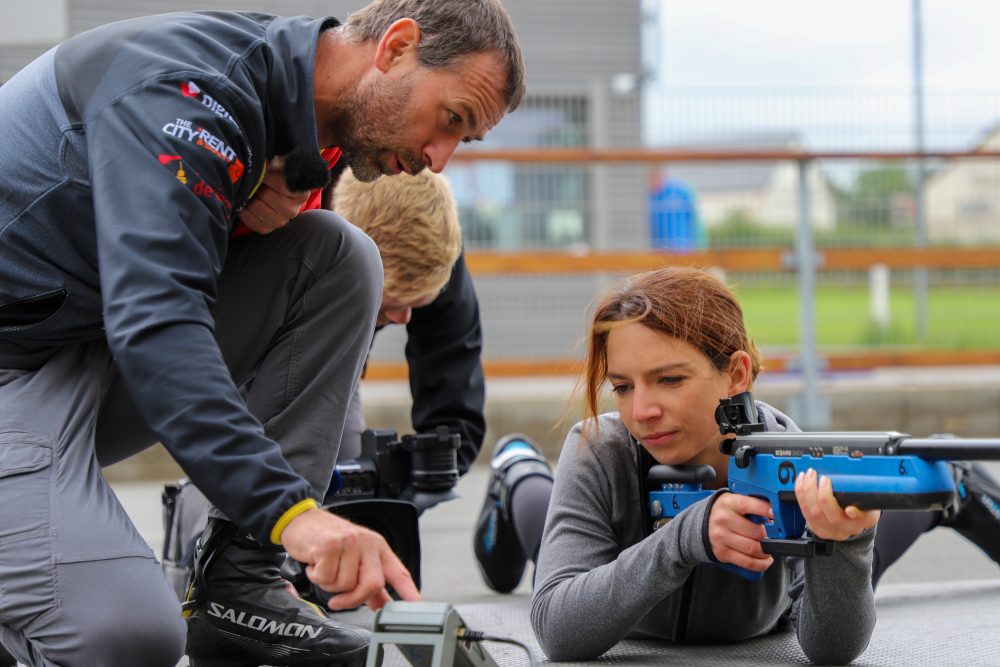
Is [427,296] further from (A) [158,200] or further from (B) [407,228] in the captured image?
(A) [158,200]

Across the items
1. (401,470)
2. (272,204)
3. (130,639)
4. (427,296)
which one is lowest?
(401,470)

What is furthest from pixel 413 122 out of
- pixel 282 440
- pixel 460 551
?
pixel 460 551

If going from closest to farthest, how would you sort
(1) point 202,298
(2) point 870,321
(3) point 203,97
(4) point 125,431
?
(1) point 202,298 < (3) point 203,97 < (4) point 125,431 < (2) point 870,321

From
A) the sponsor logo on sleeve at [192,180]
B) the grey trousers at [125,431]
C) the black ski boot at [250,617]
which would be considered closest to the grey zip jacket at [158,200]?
the sponsor logo on sleeve at [192,180]

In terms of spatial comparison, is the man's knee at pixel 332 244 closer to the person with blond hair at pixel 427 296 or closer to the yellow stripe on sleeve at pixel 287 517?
the person with blond hair at pixel 427 296

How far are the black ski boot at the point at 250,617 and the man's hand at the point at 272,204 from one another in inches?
22.3

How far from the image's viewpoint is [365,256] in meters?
2.38

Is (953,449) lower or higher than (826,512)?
higher

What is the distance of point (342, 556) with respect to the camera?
1.52 metres

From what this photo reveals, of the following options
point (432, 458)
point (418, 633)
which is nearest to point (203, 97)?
point (418, 633)

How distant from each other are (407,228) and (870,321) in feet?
16.6

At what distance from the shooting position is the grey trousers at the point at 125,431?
73.2 inches

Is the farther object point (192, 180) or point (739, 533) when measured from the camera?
point (739, 533)

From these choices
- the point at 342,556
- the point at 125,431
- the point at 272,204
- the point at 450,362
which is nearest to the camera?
the point at 342,556
